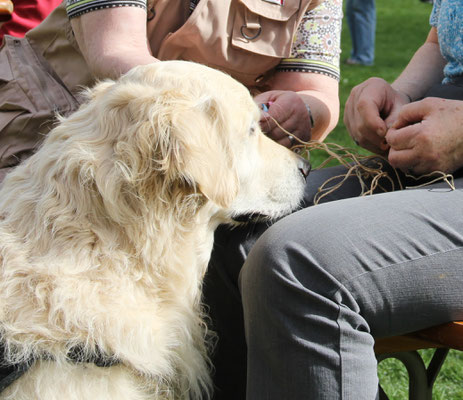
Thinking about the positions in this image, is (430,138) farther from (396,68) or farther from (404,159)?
(396,68)

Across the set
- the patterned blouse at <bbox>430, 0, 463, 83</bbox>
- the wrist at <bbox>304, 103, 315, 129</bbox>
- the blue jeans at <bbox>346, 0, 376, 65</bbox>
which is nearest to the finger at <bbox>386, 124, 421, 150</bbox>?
the patterned blouse at <bbox>430, 0, 463, 83</bbox>

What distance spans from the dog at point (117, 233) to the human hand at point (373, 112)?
506mm

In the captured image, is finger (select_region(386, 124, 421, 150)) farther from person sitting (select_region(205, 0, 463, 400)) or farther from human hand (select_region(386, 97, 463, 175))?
person sitting (select_region(205, 0, 463, 400))

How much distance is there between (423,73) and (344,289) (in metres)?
1.32

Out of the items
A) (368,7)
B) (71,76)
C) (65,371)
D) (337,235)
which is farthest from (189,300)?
(368,7)

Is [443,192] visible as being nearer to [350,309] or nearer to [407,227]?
[407,227]

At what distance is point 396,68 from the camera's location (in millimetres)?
9203

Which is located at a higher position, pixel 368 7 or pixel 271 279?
pixel 271 279

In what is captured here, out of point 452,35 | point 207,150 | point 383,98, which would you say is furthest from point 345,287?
point 452,35

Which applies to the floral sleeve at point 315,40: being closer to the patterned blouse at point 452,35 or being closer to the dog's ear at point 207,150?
the patterned blouse at point 452,35

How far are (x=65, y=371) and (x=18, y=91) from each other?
1221 millimetres

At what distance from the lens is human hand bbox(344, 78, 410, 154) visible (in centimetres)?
203

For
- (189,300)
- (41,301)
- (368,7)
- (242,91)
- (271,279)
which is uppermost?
(242,91)

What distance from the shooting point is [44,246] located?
5.15ft
